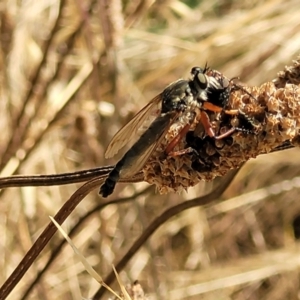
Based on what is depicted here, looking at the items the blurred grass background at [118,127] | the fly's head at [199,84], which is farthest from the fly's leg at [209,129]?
the blurred grass background at [118,127]

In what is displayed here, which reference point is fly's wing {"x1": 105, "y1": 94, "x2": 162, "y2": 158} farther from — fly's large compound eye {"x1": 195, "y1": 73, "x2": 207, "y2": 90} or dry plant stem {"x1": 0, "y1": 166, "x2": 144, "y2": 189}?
dry plant stem {"x1": 0, "y1": 166, "x2": 144, "y2": 189}

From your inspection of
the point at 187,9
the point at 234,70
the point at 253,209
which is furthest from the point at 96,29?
the point at 253,209

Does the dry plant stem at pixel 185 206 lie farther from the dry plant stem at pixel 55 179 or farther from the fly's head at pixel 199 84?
the dry plant stem at pixel 55 179

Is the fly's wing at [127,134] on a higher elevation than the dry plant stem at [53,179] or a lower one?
higher

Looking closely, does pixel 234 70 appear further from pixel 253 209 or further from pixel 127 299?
pixel 127 299

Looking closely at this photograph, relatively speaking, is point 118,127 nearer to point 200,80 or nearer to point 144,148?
point 200,80

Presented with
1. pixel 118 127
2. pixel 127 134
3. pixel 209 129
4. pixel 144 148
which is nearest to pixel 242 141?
pixel 209 129
